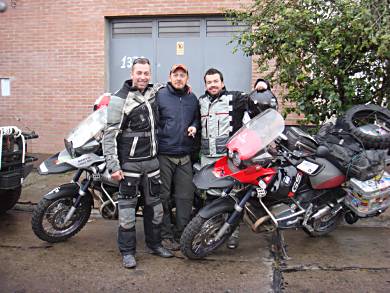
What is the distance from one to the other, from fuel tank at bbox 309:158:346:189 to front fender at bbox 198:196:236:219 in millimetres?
779

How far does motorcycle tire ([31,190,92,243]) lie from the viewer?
3949mm

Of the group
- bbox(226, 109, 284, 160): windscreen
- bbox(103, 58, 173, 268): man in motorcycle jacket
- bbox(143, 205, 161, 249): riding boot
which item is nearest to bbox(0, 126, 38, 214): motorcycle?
bbox(103, 58, 173, 268): man in motorcycle jacket

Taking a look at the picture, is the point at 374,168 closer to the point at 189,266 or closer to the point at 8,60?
the point at 189,266

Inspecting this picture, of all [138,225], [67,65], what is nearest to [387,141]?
[138,225]

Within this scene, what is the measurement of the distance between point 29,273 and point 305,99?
10.6 ft

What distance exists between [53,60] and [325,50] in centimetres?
578

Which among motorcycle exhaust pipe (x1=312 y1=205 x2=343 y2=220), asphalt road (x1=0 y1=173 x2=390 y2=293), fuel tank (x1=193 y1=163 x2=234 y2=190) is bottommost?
asphalt road (x1=0 y1=173 x2=390 y2=293)

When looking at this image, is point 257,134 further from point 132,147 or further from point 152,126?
point 132,147

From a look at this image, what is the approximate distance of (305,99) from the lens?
4.64 m

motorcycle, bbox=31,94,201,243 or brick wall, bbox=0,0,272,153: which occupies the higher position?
brick wall, bbox=0,0,272,153

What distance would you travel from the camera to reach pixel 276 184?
12.2ft

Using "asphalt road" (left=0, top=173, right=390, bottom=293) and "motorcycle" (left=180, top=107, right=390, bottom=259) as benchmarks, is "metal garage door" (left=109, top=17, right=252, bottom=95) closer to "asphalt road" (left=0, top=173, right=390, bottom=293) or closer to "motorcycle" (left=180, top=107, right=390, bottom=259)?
"asphalt road" (left=0, top=173, right=390, bottom=293)

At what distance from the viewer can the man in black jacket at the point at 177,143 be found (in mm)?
3984

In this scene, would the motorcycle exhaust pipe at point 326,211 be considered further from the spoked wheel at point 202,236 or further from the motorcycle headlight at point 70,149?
the motorcycle headlight at point 70,149
